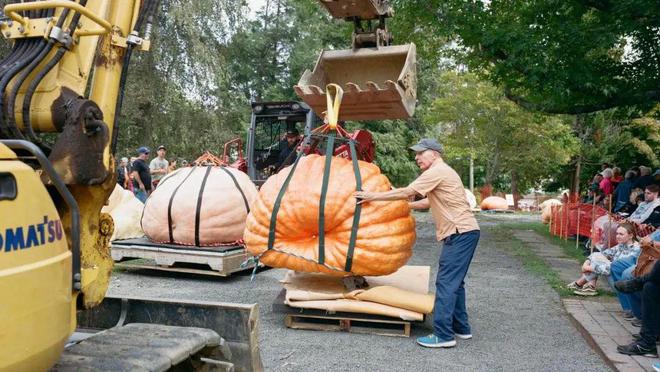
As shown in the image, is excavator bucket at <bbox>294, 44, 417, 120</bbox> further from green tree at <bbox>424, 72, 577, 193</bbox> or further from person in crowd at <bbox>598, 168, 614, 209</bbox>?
green tree at <bbox>424, 72, 577, 193</bbox>

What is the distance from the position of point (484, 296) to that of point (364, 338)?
8.47 feet

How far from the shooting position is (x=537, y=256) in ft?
37.9

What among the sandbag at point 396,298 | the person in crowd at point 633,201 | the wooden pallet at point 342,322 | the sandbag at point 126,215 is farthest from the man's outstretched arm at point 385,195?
the person in crowd at point 633,201

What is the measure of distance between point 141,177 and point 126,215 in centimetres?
A: 166

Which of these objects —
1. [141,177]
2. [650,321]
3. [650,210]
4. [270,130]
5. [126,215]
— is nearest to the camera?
[650,321]

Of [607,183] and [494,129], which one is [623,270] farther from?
[494,129]

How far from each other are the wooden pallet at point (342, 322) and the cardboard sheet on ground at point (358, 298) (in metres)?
0.10

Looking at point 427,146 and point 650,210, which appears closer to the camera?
point 427,146

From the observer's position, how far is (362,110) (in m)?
7.29

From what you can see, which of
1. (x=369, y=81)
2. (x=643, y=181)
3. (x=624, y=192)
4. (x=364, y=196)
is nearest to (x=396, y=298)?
(x=364, y=196)

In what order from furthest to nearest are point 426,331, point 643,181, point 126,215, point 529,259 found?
point 643,181 < point 529,259 < point 126,215 < point 426,331

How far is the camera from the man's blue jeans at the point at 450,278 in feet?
17.5

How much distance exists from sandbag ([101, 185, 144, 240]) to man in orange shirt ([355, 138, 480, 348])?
Answer: 5.94 meters

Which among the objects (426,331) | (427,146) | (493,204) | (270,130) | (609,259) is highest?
(270,130)
